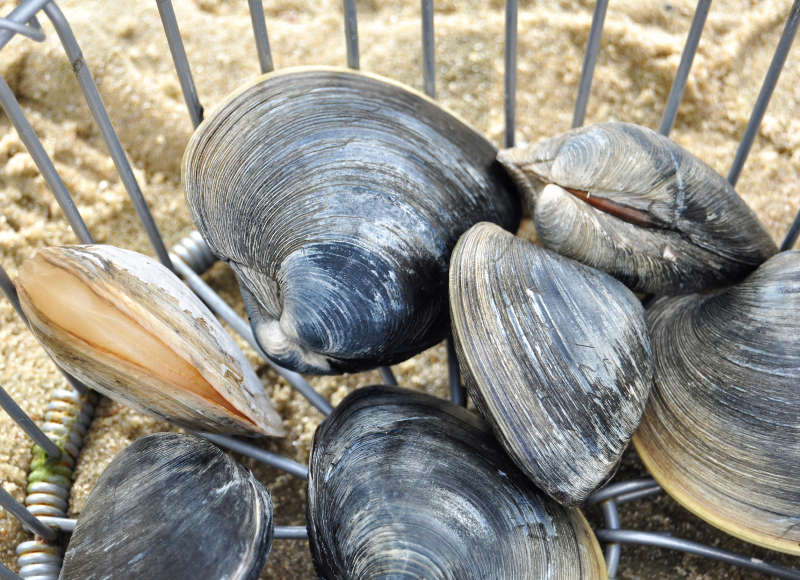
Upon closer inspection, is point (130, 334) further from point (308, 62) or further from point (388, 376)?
point (308, 62)

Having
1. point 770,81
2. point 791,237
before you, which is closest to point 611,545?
point 791,237

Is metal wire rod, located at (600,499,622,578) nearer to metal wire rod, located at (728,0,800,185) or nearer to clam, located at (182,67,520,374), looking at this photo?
clam, located at (182,67,520,374)

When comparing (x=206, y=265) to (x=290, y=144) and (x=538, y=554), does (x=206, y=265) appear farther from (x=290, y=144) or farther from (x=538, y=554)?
(x=538, y=554)

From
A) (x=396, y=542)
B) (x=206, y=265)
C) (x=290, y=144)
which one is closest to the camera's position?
(x=396, y=542)

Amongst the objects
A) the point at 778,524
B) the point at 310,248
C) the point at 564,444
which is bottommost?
the point at 778,524

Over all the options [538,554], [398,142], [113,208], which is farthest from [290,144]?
[538,554]

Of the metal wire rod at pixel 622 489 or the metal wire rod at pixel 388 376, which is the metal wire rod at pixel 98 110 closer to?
the metal wire rod at pixel 388 376

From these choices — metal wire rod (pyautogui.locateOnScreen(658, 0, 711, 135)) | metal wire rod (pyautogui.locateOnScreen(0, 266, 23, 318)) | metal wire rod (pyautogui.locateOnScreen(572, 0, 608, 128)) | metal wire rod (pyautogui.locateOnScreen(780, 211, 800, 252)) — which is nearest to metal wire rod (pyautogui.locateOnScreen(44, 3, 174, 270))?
metal wire rod (pyautogui.locateOnScreen(0, 266, 23, 318))
